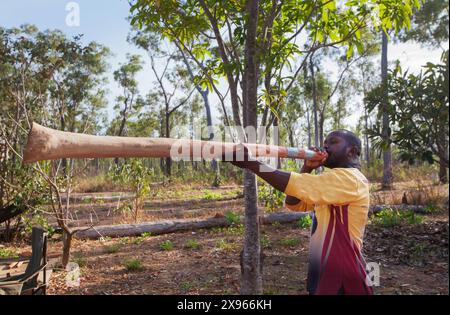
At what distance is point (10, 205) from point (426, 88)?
6202mm

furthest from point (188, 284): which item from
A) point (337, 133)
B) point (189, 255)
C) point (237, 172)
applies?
point (237, 172)

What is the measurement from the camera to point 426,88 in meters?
4.80

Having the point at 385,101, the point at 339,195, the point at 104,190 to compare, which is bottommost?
the point at 104,190

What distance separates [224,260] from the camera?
5141 millimetres

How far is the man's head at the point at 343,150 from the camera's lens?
6.06 feet

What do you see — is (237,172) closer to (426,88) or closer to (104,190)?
(104,190)

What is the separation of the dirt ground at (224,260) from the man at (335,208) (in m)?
2.23

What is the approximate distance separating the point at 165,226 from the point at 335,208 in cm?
571

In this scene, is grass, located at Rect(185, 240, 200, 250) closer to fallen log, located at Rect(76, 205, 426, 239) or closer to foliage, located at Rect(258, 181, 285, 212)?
fallen log, located at Rect(76, 205, 426, 239)

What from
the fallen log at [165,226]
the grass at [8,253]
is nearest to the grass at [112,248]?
the fallen log at [165,226]

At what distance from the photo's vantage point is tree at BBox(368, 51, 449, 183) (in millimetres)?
4664

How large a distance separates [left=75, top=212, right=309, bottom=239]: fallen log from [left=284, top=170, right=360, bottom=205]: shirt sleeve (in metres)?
5.66

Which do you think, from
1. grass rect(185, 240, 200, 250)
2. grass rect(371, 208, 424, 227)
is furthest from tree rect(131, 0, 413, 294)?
grass rect(371, 208, 424, 227)

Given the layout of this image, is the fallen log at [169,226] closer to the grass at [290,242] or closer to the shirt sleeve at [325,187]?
the grass at [290,242]
